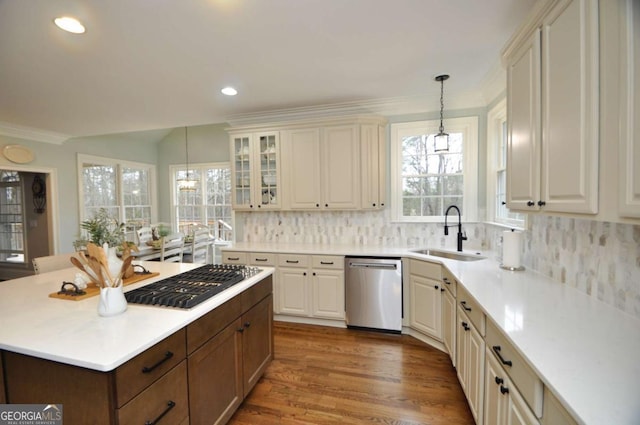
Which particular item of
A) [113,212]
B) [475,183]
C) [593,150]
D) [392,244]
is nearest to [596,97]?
[593,150]

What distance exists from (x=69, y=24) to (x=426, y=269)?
337 centimetres

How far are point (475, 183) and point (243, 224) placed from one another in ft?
10.2

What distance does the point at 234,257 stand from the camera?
354cm

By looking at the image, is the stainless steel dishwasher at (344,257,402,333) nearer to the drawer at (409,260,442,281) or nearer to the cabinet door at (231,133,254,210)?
the drawer at (409,260,442,281)

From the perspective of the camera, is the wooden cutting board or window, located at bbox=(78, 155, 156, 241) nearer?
the wooden cutting board

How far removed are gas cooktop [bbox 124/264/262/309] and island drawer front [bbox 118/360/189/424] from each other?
1.08ft

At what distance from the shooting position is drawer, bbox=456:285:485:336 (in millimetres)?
1561

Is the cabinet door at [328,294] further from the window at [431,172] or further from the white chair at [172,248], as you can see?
the white chair at [172,248]

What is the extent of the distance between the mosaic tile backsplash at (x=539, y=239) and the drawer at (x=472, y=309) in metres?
0.59

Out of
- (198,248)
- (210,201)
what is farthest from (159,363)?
(210,201)

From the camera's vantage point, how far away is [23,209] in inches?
209

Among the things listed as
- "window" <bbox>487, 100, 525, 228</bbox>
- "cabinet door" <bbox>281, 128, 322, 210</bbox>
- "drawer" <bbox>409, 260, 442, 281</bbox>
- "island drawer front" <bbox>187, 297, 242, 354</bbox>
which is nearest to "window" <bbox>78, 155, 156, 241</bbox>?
"cabinet door" <bbox>281, 128, 322, 210</bbox>

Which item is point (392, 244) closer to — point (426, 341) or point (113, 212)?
point (426, 341)

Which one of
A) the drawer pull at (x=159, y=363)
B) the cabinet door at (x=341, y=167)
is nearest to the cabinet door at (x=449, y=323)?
the cabinet door at (x=341, y=167)
